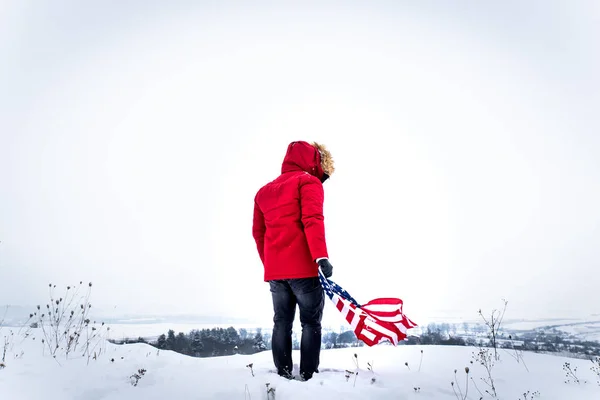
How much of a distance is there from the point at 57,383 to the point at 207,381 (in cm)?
103

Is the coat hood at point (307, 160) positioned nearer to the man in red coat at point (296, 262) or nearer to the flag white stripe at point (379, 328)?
the man in red coat at point (296, 262)

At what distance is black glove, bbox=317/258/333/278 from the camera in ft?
8.77

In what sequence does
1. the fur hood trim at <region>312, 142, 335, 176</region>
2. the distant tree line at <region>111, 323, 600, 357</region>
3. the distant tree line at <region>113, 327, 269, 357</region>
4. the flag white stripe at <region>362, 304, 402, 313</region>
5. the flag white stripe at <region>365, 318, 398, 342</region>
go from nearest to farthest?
1. the flag white stripe at <region>365, 318, 398, 342</region>
2. the flag white stripe at <region>362, 304, 402, 313</region>
3. the fur hood trim at <region>312, 142, 335, 176</region>
4. the distant tree line at <region>111, 323, 600, 357</region>
5. the distant tree line at <region>113, 327, 269, 357</region>

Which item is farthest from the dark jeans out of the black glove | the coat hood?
the coat hood

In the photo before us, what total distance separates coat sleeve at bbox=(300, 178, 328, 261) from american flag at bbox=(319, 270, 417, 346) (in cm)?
22

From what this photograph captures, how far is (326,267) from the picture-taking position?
A: 8.79 feet

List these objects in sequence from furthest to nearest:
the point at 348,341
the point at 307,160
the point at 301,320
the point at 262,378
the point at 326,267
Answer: the point at 348,341, the point at 307,160, the point at 301,320, the point at 326,267, the point at 262,378

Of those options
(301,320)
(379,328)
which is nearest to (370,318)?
(379,328)

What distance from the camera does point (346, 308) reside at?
2869 millimetres

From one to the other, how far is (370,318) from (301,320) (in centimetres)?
61

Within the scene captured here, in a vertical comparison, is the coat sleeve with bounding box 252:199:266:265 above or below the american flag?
above

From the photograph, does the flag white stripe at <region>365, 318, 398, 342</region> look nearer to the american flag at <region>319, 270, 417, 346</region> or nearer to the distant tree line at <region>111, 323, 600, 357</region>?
the american flag at <region>319, 270, 417, 346</region>

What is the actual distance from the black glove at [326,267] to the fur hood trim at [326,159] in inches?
42.5

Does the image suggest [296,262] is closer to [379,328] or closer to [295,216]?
[295,216]
